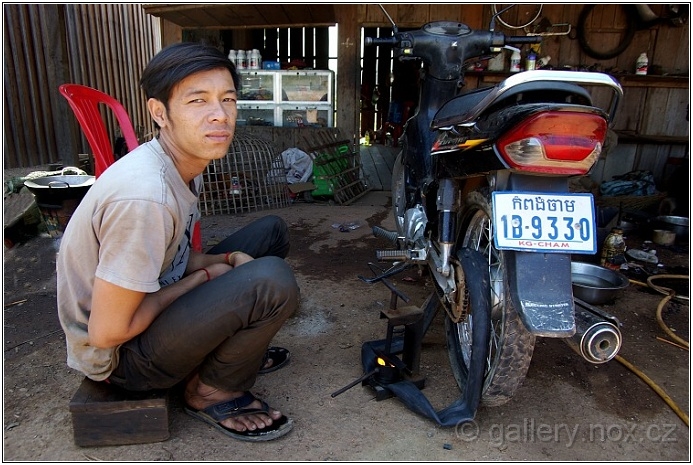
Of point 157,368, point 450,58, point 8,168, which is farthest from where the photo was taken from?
point 8,168

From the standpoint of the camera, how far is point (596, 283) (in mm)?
2955

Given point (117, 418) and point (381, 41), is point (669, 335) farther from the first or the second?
point (117, 418)

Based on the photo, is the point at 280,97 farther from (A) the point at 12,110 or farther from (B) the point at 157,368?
(B) the point at 157,368

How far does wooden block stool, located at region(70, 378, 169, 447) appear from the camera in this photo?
5.11 ft

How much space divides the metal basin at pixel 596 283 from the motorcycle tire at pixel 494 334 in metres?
1.07

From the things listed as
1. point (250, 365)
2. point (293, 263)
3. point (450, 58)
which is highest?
point (450, 58)

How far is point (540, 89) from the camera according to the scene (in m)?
1.41

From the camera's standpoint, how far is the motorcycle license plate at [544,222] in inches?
58.6

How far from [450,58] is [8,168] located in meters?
4.39

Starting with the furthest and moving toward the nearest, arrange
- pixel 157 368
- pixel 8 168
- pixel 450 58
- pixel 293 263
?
pixel 8 168 < pixel 293 263 < pixel 450 58 < pixel 157 368

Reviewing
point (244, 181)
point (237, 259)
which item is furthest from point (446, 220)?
point (244, 181)

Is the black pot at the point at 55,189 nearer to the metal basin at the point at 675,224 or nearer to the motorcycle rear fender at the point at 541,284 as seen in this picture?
the motorcycle rear fender at the point at 541,284

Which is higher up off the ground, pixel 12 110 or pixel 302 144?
pixel 12 110

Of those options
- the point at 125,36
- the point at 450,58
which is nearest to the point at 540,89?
the point at 450,58
